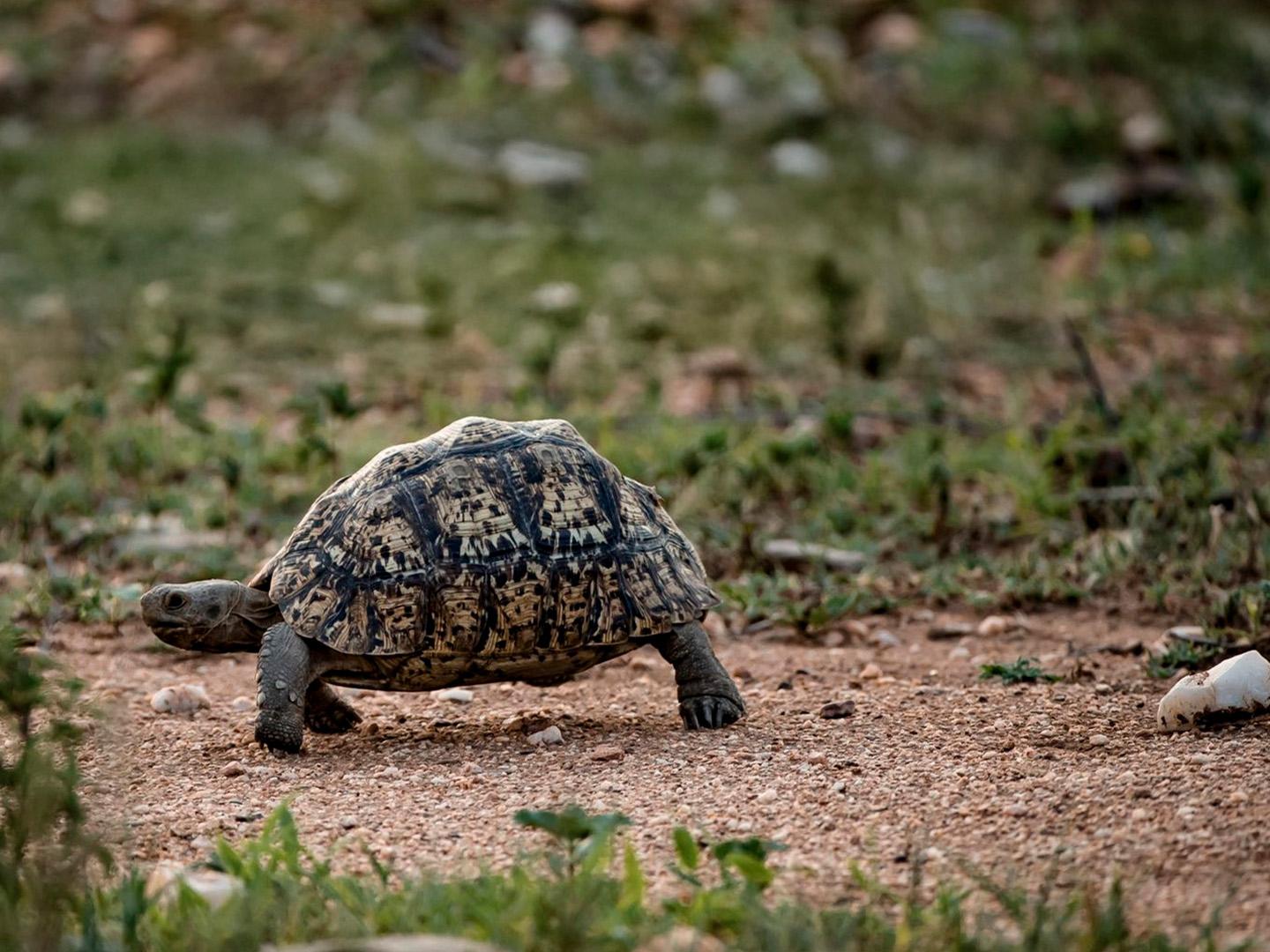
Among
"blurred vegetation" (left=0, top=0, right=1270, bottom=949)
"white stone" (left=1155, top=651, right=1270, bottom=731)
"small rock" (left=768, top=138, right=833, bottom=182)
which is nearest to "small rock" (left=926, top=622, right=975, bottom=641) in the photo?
"blurred vegetation" (left=0, top=0, right=1270, bottom=949)

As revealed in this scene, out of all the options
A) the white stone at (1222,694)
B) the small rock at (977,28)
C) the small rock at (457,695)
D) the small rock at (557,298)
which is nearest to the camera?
the white stone at (1222,694)

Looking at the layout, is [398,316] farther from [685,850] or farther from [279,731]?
[685,850]

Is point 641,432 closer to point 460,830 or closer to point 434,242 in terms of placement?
point 434,242

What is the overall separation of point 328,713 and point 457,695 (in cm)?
48

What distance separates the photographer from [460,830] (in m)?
3.67

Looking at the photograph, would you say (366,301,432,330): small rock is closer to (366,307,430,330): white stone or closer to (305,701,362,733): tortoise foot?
(366,307,430,330): white stone

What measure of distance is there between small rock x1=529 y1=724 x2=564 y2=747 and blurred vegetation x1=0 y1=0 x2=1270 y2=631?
135cm

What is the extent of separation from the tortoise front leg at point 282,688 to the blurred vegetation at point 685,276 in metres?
1.40

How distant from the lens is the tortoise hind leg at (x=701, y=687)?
14.8 feet

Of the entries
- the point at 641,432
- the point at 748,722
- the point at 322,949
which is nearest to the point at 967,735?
the point at 748,722

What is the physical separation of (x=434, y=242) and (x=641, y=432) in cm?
293

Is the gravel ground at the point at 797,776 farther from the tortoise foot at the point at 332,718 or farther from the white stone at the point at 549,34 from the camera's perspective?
the white stone at the point at 549,34

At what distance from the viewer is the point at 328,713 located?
15.3 feet

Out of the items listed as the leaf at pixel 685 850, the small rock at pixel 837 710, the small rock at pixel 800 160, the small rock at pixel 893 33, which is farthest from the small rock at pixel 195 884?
the small rock at pixel 893 33
